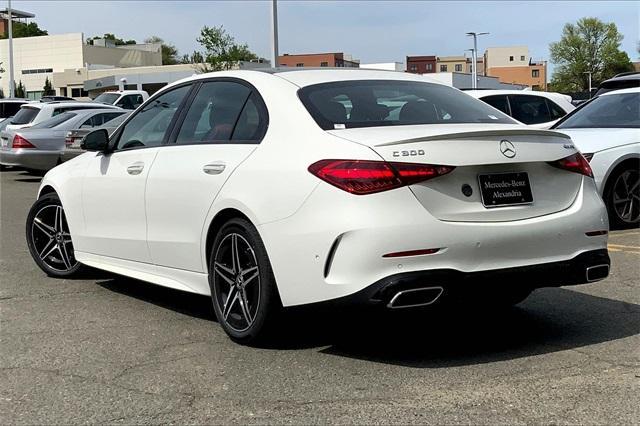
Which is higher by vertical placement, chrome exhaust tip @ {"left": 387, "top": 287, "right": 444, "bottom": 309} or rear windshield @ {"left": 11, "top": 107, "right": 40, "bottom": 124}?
rear windshield @ {"left": 11, "top": 107, "right": 40, "bottom": 124}

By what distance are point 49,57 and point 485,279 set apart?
4149 inches

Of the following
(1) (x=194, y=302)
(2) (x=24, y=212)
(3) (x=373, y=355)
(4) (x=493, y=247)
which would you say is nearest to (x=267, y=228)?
(3) (x=373, y=355)

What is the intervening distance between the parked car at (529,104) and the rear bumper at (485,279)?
29.3ft

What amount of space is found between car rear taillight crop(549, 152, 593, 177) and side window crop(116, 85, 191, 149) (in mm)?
2640

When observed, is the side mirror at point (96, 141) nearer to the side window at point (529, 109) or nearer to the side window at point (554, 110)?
the side window at point (529, 109)

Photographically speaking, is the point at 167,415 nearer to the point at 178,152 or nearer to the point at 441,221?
the point at 441,221

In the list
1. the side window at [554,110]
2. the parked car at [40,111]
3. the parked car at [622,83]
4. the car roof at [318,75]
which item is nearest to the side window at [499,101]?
the side window at [554,110]

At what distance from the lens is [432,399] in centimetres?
371

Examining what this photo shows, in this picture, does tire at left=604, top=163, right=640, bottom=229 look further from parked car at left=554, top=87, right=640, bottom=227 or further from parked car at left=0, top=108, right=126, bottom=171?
parked car at left=0, top=108, right=126, bottom=171

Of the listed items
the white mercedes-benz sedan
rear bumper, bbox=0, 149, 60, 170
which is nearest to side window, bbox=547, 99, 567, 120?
the white mercedes-benz sedan

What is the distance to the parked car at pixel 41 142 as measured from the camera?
16.1 m

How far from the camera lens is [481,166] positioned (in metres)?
4.12

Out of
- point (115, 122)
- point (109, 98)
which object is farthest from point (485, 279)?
point (109, 98)

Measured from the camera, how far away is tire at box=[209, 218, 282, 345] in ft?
14.3
